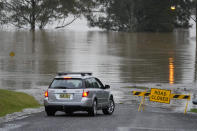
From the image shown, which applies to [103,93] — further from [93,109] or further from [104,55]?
[104,55]

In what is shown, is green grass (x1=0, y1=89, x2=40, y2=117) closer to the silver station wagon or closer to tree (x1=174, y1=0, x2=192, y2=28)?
the silver station wagon

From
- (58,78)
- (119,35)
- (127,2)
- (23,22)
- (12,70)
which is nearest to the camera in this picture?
(58,78)

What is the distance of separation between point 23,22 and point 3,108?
213 inches

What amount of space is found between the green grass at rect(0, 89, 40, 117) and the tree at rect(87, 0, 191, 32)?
73.1 metres

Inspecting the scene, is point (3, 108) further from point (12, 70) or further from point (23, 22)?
point (12, 70)

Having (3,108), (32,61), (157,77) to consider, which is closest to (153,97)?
(3,108)

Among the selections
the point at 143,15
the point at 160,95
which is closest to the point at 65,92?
the point at 160,95

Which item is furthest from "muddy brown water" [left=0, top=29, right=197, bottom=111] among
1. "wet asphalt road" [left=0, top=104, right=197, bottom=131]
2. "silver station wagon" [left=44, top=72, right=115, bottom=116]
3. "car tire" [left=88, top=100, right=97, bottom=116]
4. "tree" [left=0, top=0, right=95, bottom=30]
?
"wet asphalt road" [left=0, top=104, right=197, bottom=131]

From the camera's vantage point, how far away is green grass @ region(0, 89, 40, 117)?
70.8 ft

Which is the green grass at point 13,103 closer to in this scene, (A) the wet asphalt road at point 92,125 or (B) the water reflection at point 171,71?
(A) the wet asphalt road at point 92,125

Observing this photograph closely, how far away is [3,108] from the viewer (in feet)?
70.5

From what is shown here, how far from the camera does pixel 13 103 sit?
2342 centimetres

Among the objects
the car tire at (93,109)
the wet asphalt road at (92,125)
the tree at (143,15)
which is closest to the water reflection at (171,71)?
the tree at (143,15)

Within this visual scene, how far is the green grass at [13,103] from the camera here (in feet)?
70.8
